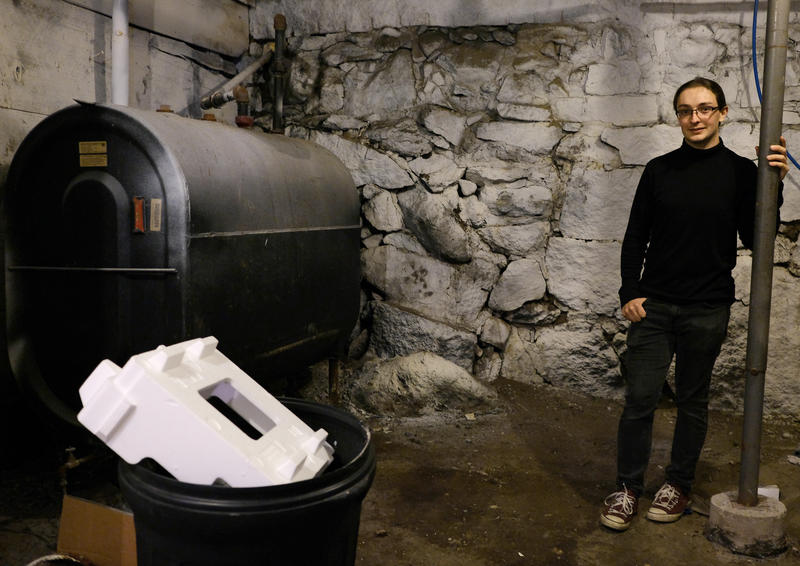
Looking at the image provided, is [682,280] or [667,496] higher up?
[682,280]

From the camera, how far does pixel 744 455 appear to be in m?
2.51

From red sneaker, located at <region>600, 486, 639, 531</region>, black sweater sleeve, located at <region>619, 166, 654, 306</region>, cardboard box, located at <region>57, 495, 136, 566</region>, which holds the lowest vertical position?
red sneaker, located at <region>600, 486, 639, 531</region>

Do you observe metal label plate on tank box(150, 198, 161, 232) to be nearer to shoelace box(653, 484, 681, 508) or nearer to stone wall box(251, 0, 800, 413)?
stone wall box(251, 0, 800, 413)

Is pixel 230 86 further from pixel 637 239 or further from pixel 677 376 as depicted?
pixel 677 376

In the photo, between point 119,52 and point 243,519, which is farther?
point 119,52

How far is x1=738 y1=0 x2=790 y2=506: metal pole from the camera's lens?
2.36m

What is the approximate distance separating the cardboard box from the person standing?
1.73 m

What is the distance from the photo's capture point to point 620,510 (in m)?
2.63

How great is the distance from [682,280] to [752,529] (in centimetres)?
93

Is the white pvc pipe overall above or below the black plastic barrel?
above

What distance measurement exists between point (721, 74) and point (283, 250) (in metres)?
2.65

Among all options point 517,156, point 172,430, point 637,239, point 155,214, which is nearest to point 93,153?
point 155,214

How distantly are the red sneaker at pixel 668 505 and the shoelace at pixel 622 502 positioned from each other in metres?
0.10

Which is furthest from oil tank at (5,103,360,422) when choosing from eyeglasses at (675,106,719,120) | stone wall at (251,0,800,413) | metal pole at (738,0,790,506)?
metal pole at (738,0,790,506)
